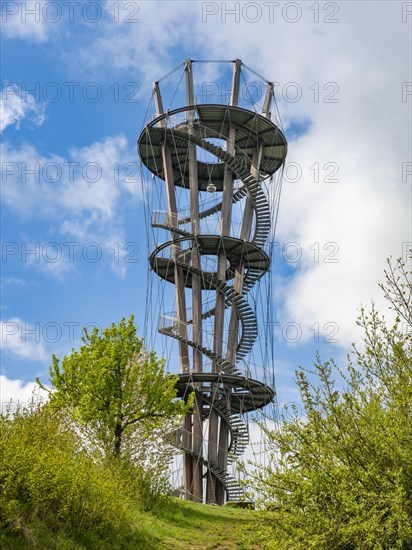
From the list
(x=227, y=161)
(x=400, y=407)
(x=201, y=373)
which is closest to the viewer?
(x=400, y=407)

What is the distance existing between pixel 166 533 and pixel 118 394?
5.26 m

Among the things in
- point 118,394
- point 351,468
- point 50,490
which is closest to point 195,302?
point 118,394

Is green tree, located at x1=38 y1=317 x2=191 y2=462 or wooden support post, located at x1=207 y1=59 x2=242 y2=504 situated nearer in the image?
green tree, located at x1=38 y1=317 x2=191 y2=462

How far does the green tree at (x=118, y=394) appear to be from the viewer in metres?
20.8

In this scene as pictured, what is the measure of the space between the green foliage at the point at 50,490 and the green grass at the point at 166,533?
0.04 meters

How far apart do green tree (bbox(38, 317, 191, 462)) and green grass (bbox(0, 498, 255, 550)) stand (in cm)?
216

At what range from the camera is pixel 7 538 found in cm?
1208

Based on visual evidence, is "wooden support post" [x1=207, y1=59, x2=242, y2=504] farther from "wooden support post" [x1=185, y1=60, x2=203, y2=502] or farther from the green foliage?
the green foliage

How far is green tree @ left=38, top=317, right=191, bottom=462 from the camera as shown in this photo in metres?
20.8

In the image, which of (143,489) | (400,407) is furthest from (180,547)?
(400,407)

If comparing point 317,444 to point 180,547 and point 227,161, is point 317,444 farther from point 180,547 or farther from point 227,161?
point 227,161

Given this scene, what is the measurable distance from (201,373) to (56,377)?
31.2 feet

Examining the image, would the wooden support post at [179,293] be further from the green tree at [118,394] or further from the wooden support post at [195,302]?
the green tree at [118,394]

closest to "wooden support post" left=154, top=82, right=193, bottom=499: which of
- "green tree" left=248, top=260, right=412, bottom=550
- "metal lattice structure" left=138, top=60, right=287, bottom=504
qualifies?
"metal lattice structure" left=138, top=60, right=287, bottom=504
